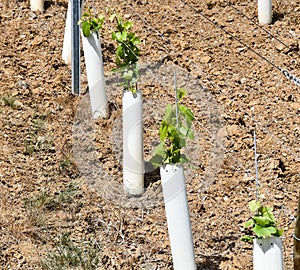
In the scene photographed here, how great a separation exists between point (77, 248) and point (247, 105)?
1780 mm

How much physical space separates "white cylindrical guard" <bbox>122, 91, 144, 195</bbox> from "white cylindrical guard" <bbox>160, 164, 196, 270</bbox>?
0.67 meters

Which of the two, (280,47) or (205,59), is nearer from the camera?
(205,59)

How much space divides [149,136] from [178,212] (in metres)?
1.35

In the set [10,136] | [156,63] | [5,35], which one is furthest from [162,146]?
[5,35]

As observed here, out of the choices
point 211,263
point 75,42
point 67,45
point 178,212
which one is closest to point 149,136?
point 75,42

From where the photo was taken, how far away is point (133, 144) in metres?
5.44

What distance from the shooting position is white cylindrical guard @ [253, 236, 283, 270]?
13.6 feet

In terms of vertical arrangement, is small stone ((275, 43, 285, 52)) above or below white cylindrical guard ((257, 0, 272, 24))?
below

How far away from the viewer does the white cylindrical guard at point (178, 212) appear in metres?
4.71

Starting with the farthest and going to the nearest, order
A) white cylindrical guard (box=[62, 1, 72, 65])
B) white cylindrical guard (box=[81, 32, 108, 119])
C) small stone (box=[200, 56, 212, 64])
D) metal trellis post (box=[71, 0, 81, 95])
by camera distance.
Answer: small stone (box=[200, 56, 212, 64]) → white cylindrical guard (box=[62, 1, 72, 65]) → metal trellis post (box=[71, 0, 81, 95]) → white cylindrical guard (box=[81, 32, 108, 119])

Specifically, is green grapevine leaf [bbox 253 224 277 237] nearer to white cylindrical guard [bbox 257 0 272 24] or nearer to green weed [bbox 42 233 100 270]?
green weed [bbox 42 233 100 270]

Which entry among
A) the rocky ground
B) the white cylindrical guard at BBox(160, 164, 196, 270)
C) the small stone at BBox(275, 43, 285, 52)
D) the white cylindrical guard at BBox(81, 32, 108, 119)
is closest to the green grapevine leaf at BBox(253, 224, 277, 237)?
the white cylindrical guard at BBox(160, 164, 196, 270)

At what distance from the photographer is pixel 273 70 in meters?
6.66

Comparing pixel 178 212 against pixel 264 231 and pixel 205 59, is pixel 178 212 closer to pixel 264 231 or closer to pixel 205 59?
pixel 264 231
